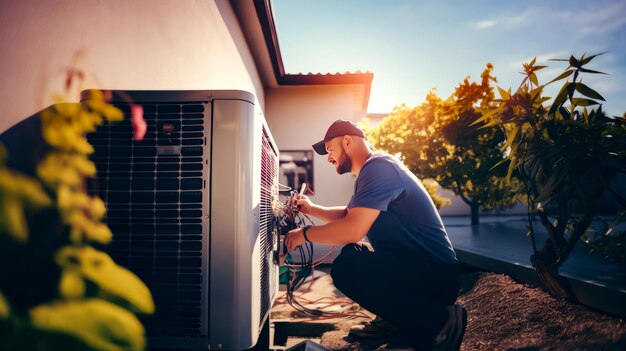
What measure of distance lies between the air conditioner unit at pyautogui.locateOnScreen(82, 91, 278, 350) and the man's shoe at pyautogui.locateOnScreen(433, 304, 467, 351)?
39.4 inches

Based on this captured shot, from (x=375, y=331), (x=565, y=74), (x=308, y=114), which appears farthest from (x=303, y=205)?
(x=308, y=114)

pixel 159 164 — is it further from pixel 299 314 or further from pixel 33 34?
pixel 299 314

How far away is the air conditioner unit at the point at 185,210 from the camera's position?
111 cm

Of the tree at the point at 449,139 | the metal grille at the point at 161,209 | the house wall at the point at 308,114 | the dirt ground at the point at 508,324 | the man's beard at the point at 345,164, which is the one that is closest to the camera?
the metal grille at the point at 161,209

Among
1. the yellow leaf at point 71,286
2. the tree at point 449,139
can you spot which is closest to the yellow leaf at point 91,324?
the yellow leaf at point 71,286

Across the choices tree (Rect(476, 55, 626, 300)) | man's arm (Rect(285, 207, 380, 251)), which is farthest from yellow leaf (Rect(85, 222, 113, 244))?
tree (Rect(476, 55, 626, 300))

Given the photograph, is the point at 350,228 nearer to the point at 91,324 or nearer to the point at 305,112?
the point at 91,324

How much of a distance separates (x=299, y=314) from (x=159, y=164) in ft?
6.73

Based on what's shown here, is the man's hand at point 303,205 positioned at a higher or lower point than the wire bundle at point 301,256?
higher

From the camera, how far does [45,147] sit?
110 centimetres

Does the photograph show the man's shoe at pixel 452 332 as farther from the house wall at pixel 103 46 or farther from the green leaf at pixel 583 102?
the house wall at pixel 103 46

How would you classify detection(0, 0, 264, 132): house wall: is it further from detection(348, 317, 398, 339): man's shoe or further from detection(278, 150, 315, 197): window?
detection(278, 150, 315, 197): window

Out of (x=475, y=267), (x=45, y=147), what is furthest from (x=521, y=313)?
(x=45, y=147)

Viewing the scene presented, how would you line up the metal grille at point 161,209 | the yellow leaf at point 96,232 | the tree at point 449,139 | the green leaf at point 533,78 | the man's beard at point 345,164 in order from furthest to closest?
1. the tree at point 449,139
2. the man's beard at point 345,164
3. the green leaf at point 533,78
4. the metal grille at point 161,209
5. the yellow leaf at point 96,232
